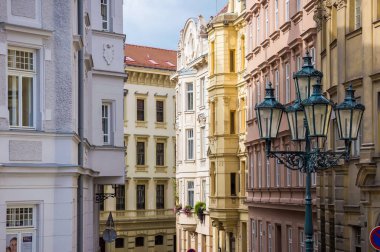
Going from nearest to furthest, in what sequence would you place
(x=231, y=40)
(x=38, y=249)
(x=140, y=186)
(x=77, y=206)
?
(x=38, y=249) → (x=77, y=206) → (x=231, y=40) → (x=140, y=186)

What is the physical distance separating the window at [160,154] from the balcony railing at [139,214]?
3.53 meters

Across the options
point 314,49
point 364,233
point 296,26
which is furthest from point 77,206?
point 296,26

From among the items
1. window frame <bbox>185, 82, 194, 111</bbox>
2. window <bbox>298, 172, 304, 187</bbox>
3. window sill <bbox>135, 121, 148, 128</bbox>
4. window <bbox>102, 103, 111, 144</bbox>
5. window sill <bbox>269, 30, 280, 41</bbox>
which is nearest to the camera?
window <bbox>102, 103, 111, 144</bbox>

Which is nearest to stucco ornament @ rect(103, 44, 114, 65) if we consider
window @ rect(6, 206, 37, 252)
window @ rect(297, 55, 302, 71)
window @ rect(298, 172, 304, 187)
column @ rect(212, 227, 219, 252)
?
window @ rect(297, 55, 302, 71)

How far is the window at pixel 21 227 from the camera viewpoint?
1934cm

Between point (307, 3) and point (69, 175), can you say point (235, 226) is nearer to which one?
point (307, 3)

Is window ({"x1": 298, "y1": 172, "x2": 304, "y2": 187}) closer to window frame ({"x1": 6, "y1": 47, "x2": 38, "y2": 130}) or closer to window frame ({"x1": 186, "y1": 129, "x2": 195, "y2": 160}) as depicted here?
window frame ({"x1": 6, "y1": 47, "x2": 38, "y2": 130})

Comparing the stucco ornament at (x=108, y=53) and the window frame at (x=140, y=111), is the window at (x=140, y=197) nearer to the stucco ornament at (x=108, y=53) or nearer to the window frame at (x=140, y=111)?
the window frame at (x=140, y=111)

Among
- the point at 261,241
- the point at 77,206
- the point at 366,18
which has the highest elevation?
the point at 366,18

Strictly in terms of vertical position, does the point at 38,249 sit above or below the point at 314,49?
below

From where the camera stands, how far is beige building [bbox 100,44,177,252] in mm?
63500

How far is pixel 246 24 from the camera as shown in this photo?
4428 cm

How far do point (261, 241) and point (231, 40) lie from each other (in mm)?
12008

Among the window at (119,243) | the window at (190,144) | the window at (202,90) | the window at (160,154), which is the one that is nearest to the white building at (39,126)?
the window at (202,90)
